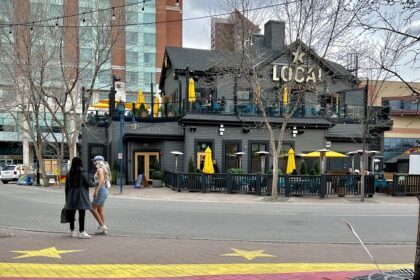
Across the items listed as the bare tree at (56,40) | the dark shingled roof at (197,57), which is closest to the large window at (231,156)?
the dark shingled roof at (197,57)

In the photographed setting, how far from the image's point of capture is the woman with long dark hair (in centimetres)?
939

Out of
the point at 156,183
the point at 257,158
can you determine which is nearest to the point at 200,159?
the point at 156,183

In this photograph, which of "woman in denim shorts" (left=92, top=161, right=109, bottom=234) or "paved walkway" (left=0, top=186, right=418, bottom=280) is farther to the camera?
"woman in denim shorts" (left=92, top=161, right=109, bottom=234)

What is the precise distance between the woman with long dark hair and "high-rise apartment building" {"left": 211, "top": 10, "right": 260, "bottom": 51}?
1507cm

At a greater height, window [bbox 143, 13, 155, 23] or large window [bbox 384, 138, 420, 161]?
window [bbox 143, 13, 155, 23]

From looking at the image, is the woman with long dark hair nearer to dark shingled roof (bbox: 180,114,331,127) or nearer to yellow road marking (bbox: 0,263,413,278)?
yellow road marking (bbox: 0,263,413,278)

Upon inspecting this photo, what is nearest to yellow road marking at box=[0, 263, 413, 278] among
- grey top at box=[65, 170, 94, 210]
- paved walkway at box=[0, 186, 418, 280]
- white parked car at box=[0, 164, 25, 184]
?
paved walkway at box=[0, 186, 418, 280]

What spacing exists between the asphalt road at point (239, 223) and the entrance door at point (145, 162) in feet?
45.6

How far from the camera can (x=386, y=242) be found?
10.1 meters

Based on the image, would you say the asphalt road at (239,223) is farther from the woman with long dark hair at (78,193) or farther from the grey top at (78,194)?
the grey top at (78,194)

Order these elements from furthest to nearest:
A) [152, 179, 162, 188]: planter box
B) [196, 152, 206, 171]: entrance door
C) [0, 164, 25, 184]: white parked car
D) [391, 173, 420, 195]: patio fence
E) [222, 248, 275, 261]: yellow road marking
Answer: [0, 164, 25, 184]: white parked car, [196, 152, 206, 171]: entrance door, [152, 179, 162, 188]: planter box, [391, 173, 420, 195]: patio fence, [222, 248, 275, 261]: yellow road marking

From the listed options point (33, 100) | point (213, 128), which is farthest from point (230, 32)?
point (33, 100)

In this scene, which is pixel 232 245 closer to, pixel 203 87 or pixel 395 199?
pixel 395 199

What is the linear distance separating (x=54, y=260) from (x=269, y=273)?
319 cm
